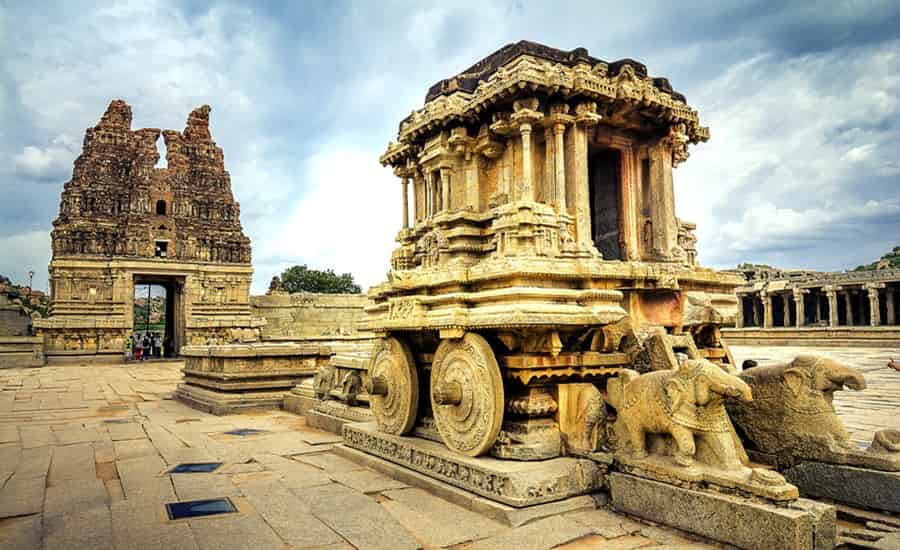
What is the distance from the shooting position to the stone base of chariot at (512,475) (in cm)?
403

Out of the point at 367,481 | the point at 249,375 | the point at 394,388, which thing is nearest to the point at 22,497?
the point at 367,481

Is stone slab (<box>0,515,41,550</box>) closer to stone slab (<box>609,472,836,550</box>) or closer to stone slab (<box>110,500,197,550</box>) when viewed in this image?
stone slab (<box>110,500,197,550</box>)

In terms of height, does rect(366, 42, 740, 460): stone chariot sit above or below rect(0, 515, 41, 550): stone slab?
above

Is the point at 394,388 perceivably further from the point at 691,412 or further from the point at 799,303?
the point at 799,303


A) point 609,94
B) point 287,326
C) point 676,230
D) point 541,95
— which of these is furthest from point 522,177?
point 287,326

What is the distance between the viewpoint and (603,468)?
4.35 metres

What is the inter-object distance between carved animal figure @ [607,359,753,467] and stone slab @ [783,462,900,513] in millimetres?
568

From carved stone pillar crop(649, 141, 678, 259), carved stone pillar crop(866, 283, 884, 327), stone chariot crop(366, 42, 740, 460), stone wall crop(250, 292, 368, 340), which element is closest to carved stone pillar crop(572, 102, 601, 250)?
stone chariot crop(366, 42, 740, 460)

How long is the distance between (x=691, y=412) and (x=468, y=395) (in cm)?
169

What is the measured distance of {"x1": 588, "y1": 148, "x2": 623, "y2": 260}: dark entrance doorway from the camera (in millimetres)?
7344

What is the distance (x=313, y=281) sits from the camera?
57719mm

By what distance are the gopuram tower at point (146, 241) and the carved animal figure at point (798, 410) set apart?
2602 centimetres

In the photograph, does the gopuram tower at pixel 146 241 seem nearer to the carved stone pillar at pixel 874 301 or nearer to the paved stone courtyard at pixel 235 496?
the paved stone courtyard at pixel 235 496


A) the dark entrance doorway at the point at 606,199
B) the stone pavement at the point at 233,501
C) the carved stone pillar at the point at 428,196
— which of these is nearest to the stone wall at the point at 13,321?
the stone pavement at the point at 233,501
